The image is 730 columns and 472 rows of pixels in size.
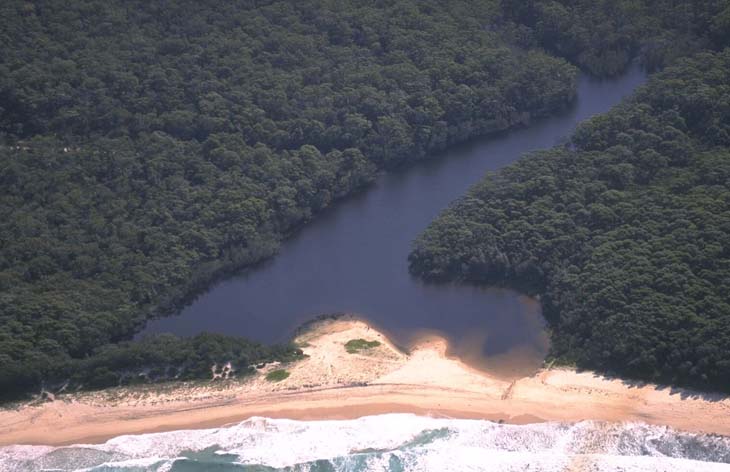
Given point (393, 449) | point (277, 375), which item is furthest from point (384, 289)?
point (393, 449)

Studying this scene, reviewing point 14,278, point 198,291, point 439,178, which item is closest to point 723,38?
point 439,178

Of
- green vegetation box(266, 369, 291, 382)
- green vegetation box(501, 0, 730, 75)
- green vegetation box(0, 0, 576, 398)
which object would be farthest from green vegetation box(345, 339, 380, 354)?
green vegetation box(501, 0, 730, 75)

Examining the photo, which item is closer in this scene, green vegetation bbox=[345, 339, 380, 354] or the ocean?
the ocean

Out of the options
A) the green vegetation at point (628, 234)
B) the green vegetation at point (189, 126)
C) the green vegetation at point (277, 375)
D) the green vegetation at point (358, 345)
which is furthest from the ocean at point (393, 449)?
the green vegetation at point (189, 126)

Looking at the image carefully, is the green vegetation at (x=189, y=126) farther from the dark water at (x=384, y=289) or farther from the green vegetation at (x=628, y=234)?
the green vegetation at (x=628, y=234)

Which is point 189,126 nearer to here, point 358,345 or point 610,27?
point 358,345

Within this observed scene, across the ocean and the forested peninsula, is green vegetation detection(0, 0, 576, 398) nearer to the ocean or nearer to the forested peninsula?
the forested peninsula
